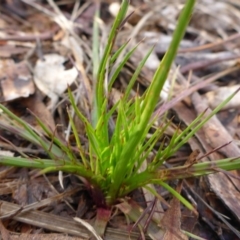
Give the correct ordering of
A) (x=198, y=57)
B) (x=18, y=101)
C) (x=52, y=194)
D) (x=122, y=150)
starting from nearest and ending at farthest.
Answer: (x=122, y=150), (x=52, y=194), (x=18, y=101), (x=198, y=57)

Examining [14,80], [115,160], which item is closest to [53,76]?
[14,80]

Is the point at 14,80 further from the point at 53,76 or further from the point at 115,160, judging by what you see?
the point at 115,160

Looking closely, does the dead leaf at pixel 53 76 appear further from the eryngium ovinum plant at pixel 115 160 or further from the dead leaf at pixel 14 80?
the eryngium ovinum plant at pixel 115 160

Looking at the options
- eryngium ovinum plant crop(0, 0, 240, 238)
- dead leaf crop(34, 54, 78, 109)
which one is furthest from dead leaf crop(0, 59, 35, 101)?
eryngium ovinum plant crop(0, 0, 240, 238)

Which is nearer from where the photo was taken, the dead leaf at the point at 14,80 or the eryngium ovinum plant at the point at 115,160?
the eryngium ovinum plant at the point at 115,160

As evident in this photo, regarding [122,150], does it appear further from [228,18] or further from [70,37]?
[228,18]

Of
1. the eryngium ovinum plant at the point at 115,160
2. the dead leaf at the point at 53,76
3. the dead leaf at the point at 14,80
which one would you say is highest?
the eryngium ovinum plant at the point at 115,160

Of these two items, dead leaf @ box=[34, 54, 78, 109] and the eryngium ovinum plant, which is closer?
the eryngium ovinum plant

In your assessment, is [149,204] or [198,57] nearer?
[149,204]

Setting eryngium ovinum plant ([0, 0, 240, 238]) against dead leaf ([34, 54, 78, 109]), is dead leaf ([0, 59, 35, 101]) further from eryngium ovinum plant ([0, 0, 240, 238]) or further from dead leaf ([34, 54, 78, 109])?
eryngium ovinum plant ([0, 0, 240, 238])

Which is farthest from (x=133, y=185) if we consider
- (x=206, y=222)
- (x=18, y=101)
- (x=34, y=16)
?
(x=34, y=16)

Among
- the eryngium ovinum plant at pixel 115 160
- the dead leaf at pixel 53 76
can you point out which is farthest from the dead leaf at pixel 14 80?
the eryngium ovinum plant at pixel 115 160
